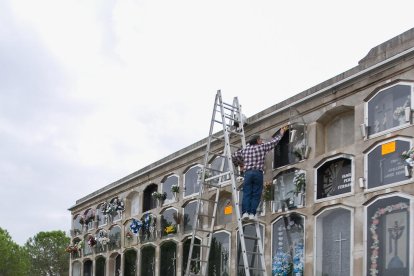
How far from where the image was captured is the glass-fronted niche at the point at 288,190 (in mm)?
11688

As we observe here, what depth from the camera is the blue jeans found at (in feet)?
38.7

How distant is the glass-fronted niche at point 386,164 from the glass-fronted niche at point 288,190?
1.65 m

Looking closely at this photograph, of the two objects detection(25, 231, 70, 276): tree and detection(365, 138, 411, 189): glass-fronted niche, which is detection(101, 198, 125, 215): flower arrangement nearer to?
detection(365, 138, 411, 189): glass-fronted niche

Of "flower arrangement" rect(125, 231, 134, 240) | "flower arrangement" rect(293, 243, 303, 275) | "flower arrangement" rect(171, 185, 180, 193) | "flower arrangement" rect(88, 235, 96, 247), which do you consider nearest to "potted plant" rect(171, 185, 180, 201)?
"flower arrangement" rect(171, 185, 180, 193)

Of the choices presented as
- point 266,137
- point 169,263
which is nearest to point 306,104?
point 266,137

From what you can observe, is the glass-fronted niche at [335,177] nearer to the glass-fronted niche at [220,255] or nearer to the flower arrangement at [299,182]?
the flower arrangement at [299,182]

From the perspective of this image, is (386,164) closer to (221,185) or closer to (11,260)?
(221,185)

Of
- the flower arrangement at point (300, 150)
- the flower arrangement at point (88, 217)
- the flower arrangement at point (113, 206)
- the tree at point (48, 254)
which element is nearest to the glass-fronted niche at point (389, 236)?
the flower arrangement at point (300, 150)

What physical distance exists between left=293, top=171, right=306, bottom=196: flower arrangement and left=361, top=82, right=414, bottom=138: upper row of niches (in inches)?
65.2

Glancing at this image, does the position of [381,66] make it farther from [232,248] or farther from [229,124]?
[232,248]

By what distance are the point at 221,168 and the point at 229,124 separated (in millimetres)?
958

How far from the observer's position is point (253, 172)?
470 inches

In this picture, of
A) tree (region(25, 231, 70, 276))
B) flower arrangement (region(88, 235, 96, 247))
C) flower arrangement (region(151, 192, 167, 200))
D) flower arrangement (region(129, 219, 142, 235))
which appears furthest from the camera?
tree (region(25, 231, 70, 276))

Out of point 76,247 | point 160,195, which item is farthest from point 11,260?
point 160,195
